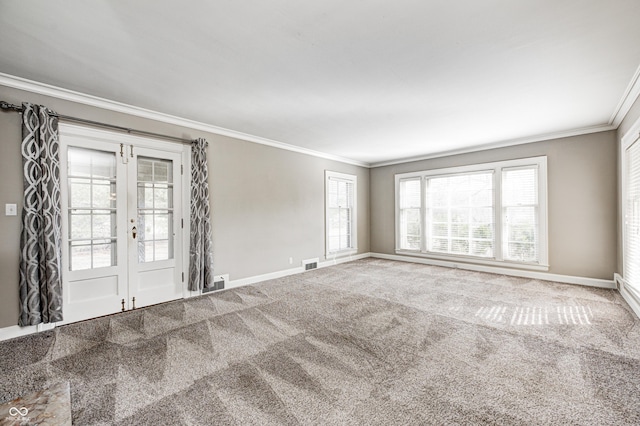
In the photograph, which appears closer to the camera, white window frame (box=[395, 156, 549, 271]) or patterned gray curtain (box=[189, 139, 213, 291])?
patterned gray curtain (box=[189, 139, 213, 291])

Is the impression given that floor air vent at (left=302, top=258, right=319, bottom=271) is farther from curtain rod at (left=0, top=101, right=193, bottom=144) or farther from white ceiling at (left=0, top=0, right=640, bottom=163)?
curtain rod at (left=0, top=101, right=193, bottom=144)

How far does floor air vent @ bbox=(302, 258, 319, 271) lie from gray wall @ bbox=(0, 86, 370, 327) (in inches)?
4.3

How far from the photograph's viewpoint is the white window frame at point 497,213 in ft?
16.9

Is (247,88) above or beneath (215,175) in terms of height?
above

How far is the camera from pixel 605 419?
5.66 feet

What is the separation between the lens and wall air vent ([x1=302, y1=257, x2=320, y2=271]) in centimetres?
611

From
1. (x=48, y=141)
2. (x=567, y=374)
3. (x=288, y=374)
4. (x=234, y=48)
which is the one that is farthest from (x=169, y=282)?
(x=567, y=374)

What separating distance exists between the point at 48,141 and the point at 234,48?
246 centimetres

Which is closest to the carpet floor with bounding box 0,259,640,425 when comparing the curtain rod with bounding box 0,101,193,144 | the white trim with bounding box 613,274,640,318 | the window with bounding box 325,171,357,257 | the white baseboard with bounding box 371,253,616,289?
the white trim with bounding box 613,274,640,318

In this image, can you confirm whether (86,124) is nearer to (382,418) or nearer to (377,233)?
(382,418)

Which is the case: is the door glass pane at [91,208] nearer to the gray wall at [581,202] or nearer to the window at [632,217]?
the window at [632,217]

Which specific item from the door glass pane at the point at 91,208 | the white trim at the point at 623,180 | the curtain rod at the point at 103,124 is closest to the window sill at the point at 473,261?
the white trim at the point at 623,180

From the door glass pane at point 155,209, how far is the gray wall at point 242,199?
1.87ft

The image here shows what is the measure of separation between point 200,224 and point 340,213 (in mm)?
3752
